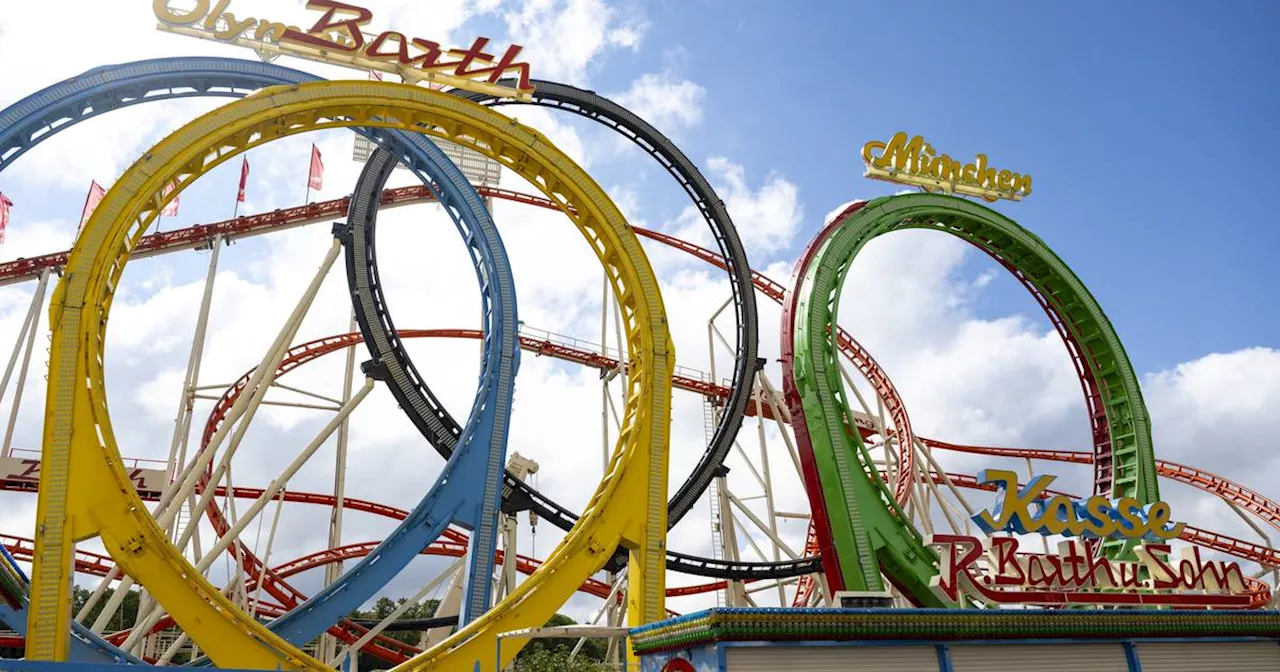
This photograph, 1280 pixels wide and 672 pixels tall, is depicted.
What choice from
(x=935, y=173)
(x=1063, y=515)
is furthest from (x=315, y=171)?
(x=1063, y=515)

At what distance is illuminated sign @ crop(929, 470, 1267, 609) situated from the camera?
13188mm

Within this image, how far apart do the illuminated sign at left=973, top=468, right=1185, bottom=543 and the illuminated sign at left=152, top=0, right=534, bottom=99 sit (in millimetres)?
9214

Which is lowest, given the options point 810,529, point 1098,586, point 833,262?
point 1098,586

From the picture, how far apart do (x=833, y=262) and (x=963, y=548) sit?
17.5 ft

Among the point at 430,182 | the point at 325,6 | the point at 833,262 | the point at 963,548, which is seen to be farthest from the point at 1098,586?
the point at 325,6

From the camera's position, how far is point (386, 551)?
12.9 m

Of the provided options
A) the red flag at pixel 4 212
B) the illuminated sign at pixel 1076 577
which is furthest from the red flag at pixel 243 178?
the illuminated sign at pixel 1076 577

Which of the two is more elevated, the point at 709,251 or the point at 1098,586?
the point at 709,251

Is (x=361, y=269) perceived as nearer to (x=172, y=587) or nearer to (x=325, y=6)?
(x=325, y=6)

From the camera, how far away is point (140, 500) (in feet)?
32.9

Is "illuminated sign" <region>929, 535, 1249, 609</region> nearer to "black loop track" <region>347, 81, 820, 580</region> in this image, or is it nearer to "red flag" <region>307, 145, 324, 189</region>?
"black loop track" <region>347, 81, 820, 580</region>

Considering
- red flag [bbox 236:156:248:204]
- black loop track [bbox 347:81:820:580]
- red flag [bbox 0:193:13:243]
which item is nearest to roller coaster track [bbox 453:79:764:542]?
black loop track [bbox 347:81:820:580]

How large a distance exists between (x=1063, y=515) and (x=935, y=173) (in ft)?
24.9

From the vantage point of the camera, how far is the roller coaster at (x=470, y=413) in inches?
398
